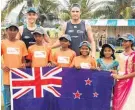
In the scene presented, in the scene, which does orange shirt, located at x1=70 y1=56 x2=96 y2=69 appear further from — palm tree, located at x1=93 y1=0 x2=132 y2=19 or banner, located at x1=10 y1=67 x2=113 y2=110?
palm tree, located at x1=93 y1=0 x2=132 y2=19

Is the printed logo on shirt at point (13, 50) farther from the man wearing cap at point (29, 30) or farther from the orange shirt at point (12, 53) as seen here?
the man wearing cap at point (29, 30)

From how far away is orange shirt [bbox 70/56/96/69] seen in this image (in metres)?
6.18

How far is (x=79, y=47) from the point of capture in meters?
6.32

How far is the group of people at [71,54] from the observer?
6.02m

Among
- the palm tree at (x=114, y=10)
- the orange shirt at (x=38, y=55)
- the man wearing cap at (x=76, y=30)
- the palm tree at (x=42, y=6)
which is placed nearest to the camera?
the orange shirt at (x=38, y=55)

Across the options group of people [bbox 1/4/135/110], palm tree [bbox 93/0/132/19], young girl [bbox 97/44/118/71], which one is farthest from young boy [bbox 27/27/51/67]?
palm tree [bbox 93/0/132/19]

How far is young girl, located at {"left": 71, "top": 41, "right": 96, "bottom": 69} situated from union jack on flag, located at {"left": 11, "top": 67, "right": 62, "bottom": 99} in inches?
12.2

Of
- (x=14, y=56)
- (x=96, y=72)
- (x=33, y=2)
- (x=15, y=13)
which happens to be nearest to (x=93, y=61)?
(x=96, y=72)

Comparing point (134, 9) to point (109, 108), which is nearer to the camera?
point (109, 108)

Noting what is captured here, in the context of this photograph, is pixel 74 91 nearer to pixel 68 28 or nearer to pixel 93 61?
pixel 93 61

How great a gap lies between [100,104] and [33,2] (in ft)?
106

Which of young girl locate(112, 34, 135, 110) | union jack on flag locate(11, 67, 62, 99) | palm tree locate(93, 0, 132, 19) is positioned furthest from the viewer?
palm tree locate(93, 0, 132, 19)

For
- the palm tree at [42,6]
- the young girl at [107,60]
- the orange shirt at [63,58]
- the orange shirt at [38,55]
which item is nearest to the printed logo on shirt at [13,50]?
the orange shirt at [38,55]

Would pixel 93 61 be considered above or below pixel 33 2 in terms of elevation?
below
